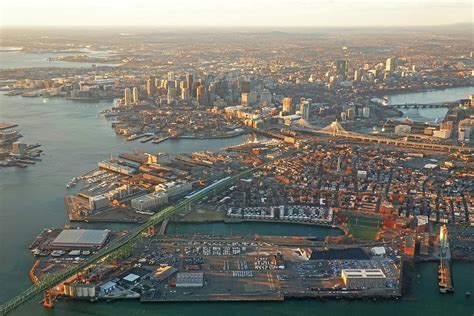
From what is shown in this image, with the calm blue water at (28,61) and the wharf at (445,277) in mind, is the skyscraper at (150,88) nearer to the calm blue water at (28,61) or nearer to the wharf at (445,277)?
the calm blue water at (28,61)

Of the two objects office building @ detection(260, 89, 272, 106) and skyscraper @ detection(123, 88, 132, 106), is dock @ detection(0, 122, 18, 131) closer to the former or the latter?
skyscraper @ detection(123, 88, 132, 106)

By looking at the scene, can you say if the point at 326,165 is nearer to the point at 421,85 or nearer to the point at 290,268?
the point at 290,268

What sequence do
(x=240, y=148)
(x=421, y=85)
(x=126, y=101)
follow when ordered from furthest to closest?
(x=421, y=85) → (x=126, y=101) → (x=240, y=148)

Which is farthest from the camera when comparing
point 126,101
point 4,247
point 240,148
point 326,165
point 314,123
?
point 126,101

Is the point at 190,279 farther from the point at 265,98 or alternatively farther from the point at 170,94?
the point at 170,94

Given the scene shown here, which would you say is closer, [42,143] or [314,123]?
[42,143]

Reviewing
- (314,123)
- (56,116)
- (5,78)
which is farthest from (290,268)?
(5,78)

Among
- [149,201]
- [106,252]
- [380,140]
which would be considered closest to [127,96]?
[380,140]
